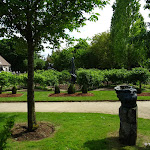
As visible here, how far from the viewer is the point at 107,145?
4.84 m

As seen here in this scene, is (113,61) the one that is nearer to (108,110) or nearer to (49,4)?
(108,110)

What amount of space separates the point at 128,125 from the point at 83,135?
5.56 feet

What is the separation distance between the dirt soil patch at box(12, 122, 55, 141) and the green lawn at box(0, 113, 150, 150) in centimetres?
26

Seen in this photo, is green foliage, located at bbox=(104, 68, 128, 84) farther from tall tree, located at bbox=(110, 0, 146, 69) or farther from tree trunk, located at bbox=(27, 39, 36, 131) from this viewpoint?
tall tree, located at bbox=(110, 0, 146, 69)

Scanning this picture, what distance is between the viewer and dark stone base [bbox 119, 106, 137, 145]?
472 cm

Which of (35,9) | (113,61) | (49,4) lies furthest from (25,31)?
(113,61)

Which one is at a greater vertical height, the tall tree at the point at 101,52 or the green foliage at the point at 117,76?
the tall tree at the point at 101,52

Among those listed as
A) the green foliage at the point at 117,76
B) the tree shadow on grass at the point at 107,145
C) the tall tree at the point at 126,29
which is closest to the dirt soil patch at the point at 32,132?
the tree shadow on grass at the point at 107,145

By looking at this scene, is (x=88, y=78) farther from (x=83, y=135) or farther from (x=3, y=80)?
(x=83, y=135)

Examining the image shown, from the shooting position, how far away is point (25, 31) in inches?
228

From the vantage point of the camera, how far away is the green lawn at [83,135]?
4789 mm

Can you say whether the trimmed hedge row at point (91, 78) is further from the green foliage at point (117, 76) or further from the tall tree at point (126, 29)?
the tall tree at point (126, 29)

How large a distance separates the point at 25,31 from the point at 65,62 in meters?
25.9

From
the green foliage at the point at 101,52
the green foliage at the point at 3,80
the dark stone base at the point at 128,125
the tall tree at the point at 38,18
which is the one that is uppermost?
the green foliage at the point at 101,52
